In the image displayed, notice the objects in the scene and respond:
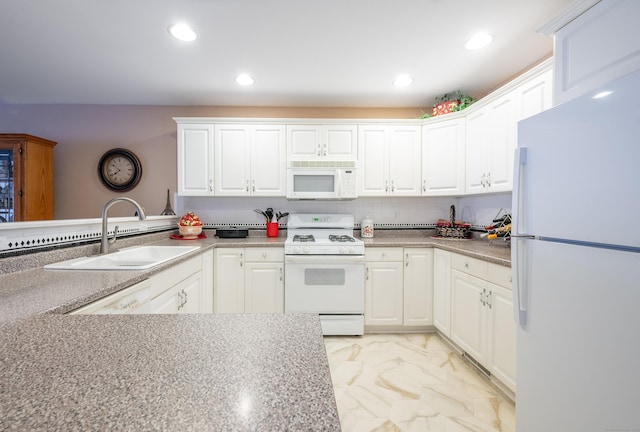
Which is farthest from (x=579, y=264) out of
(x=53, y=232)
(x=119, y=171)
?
(x=119, y=171)

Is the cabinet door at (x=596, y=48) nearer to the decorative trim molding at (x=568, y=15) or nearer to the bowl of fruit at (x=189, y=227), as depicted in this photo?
the decorative trim molding at (x=568, y=15)

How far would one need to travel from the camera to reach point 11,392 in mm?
413

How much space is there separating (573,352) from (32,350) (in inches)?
62.7

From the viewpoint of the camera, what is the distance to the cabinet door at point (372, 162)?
291 cm

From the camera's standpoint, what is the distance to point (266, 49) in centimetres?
209

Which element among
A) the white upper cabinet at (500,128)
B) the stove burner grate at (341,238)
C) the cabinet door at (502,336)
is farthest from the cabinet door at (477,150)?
the stove burner grate at (341,238)

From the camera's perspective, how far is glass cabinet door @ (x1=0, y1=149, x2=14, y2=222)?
117 inches

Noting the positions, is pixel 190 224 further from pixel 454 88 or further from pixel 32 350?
pixel 454 88

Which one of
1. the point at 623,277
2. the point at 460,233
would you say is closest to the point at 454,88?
the point at 460,233

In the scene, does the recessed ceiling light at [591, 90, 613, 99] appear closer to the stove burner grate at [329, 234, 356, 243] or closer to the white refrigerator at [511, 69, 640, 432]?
the white refrigerator at [511, 69, 640, 432]

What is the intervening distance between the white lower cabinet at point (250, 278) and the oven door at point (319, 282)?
0.36ft

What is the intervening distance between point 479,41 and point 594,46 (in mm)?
901

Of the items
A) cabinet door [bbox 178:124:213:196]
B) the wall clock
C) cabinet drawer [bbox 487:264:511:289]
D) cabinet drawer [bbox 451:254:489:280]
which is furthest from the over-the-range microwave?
the wall clock

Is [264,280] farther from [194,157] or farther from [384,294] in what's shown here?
[194,157]
